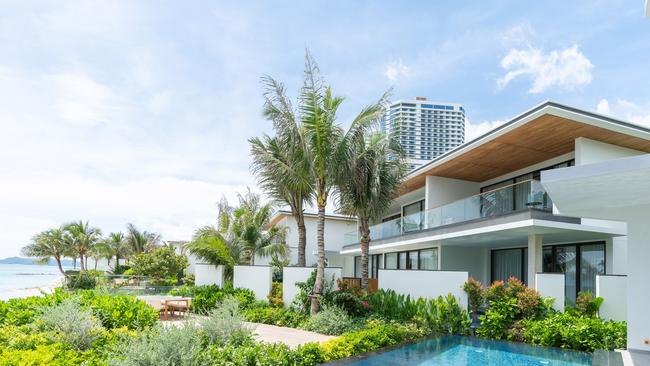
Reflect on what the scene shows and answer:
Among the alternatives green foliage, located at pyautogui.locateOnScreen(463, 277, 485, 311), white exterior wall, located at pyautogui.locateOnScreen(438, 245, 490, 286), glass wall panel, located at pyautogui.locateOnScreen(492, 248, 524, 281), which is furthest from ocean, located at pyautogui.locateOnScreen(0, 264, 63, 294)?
green foliage, located at pyautogui.locateOnScreen(463, 277, 485, 311)

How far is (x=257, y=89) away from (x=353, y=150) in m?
3.80

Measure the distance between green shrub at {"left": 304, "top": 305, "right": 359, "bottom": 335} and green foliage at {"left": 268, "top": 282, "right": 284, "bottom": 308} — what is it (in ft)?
A: 9.25

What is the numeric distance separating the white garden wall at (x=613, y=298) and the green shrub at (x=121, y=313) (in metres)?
11.8

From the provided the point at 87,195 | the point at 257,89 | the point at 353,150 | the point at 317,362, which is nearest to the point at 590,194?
the point at 317,362

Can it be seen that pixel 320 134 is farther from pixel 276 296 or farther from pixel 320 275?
pixel 276 296

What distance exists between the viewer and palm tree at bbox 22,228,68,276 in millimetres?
44062

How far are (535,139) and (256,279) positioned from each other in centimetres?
1088

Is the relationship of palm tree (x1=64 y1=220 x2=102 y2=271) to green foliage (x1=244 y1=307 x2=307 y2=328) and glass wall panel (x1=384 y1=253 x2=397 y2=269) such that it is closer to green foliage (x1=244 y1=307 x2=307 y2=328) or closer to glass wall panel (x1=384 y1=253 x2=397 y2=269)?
glass wall panel (x1=384 y1=253 x2=397 y2=269)

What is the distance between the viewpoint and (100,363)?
7.33 m

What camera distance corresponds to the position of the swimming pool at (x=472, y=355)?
35.2ft

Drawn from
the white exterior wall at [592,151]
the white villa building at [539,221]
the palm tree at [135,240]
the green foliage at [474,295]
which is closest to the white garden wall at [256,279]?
the white villa building at [539,221]

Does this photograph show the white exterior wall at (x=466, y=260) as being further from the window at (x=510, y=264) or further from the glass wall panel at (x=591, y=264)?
the glass wall panel at (x=591, y=264)

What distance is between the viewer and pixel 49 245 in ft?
145

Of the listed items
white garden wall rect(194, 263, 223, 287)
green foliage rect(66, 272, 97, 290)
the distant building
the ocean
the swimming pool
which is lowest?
the ocean
